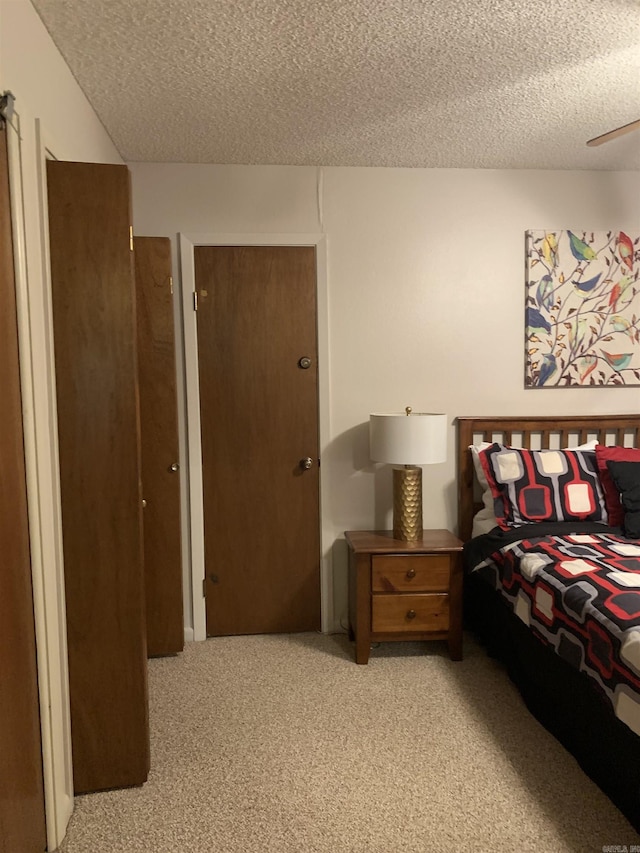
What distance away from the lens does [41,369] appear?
1.77 metres

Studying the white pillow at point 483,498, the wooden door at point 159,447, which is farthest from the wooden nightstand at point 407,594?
the wooden door at point 159,447

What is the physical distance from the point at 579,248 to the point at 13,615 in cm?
307

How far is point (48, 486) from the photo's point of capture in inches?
71.2

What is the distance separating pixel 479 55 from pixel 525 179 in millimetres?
1262

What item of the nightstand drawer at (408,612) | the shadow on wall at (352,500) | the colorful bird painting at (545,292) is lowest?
the nightstand drawer at (408,612)

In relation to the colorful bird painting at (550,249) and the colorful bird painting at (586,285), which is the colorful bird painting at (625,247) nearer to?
the colorful bird painting at (586,285)

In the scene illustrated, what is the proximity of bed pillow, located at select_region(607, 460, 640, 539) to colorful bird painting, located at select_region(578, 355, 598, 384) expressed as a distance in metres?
0.56

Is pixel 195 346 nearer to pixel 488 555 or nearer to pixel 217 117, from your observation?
pixel 217 117

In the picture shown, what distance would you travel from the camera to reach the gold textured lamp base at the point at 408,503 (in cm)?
299

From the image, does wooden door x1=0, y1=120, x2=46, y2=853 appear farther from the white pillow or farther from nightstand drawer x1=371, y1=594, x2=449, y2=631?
the white pillow

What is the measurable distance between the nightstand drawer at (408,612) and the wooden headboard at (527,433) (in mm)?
523

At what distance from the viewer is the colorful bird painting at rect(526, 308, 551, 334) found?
3.26 meters

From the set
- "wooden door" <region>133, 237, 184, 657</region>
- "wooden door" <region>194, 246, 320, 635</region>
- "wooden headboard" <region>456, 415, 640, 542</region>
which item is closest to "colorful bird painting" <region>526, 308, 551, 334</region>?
"wooden headboard" <region>456, 415, 640, 542</region>

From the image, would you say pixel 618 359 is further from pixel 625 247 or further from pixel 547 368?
pixel 625 247
